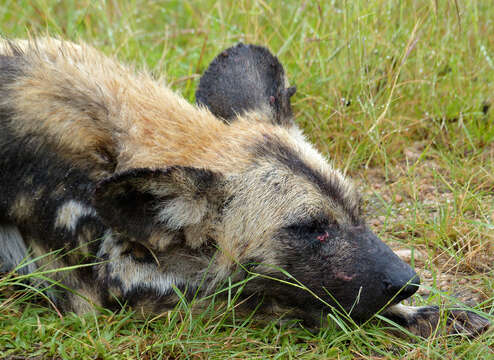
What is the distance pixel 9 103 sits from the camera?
3170 mm

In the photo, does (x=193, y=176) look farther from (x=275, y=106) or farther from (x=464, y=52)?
(x=464, y=52)

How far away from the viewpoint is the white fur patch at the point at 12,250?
10.9ft

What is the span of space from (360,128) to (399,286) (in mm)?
1854

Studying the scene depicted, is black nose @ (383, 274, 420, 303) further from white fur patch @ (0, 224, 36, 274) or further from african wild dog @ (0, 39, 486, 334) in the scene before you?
white fur patch @ (0, 224, 36, 274)

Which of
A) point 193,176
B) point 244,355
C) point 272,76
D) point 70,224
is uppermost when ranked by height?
point 272,76

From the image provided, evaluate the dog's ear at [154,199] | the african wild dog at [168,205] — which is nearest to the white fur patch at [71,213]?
the african wild dog at [168,205]

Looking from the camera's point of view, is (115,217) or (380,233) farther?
(380,233)

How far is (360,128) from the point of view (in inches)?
179

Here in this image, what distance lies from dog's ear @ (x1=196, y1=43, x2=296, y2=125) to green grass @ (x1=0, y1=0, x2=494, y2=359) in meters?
0.33

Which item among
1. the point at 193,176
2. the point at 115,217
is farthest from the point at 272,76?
the point at 115,217

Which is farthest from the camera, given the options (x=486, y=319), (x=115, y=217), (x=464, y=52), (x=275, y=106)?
(x=464, y=52)

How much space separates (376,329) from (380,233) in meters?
0.98

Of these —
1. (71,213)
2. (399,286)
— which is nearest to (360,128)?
(399,286)

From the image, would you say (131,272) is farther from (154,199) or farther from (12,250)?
(12,250)
